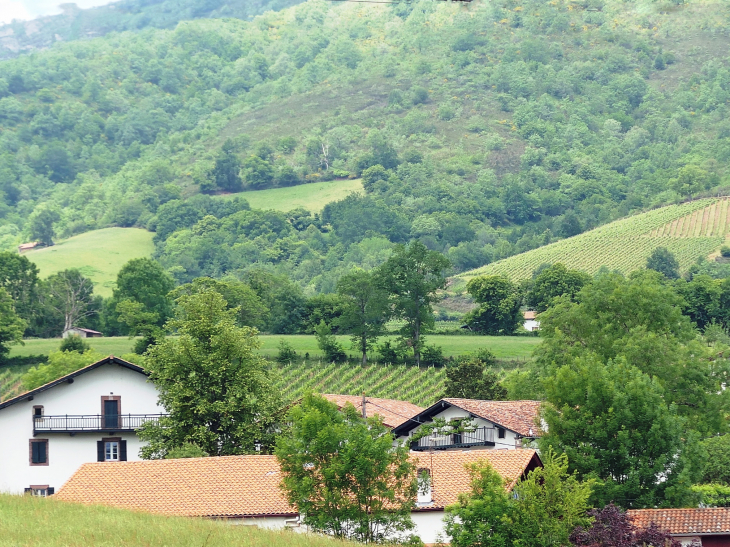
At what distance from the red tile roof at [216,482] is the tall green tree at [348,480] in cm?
245

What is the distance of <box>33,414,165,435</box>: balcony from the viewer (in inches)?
2178

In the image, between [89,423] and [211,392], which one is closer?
[211,392]

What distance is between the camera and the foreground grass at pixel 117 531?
27766 mm

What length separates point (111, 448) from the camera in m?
55.7

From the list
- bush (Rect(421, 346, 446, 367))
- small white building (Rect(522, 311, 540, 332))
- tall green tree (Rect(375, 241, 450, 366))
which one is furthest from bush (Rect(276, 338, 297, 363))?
small white building (Rect(522, 311, 540, 332))

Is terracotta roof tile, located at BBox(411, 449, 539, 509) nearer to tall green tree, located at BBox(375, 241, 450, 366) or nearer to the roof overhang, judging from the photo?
the roof overhang

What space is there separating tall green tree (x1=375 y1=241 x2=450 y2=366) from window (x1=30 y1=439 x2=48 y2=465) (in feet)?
165

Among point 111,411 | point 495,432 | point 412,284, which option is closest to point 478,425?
point 495,432

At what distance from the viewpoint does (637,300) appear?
207ft

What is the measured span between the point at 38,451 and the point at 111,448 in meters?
3.07

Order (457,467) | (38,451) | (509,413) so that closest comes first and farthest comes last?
(457,467)
(509,413)
(38,451)

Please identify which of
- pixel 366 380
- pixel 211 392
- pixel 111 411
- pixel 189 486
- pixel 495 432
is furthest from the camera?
pixel 366 380

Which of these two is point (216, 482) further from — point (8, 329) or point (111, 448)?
point (8, 329)

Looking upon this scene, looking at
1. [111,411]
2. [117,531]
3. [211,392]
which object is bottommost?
[117,531]
